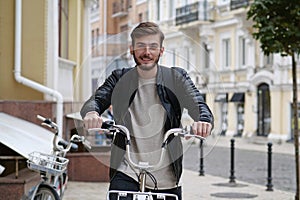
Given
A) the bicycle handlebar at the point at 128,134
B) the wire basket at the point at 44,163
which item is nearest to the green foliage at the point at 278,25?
the wire basket at the point at 44,163

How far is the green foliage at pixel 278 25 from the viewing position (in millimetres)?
10102

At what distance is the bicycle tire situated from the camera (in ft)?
22.8

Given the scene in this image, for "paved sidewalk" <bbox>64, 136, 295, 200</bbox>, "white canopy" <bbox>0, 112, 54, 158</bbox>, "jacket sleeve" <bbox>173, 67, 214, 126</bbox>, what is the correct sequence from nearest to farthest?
"jacket sleeve" <bbox>173, 67, 214, 126</bbox>, "white canopy" <bbox>0, 112, 54, 158</bbox>, "paved sidewalk" <bbox>64, 136, 295, 200</bbox>

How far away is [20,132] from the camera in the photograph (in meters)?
9.29

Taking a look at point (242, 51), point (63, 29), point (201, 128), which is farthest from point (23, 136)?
point (242, 51)

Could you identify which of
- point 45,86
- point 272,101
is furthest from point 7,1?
point 272,101

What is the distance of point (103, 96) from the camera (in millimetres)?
4312

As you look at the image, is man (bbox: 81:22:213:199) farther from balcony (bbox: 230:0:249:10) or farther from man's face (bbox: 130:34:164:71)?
balcony (bbox: 230:0:249:10)

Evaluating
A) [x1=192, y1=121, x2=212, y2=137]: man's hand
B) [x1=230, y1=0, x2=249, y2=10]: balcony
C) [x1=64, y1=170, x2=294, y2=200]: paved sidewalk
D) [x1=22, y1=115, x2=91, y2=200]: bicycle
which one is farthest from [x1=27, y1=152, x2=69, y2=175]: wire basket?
[x1=230, y1=0, x2=249, y2=10]: balcony

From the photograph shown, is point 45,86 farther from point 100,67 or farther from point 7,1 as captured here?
point 100,67

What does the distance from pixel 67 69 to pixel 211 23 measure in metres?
26.0

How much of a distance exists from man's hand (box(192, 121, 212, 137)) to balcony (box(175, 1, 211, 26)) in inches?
1386

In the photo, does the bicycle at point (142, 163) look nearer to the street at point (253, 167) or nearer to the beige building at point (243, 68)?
the street at point (253, 167)

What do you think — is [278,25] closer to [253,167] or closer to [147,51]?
[147,51]
